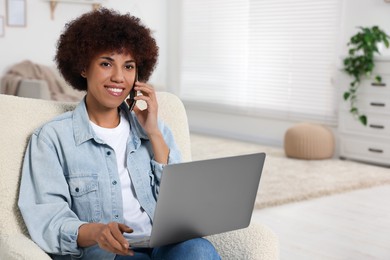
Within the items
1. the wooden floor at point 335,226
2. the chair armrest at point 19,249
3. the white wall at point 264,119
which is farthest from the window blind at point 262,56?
the chair armrest at point 19,249

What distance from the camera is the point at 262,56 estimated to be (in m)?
6.94

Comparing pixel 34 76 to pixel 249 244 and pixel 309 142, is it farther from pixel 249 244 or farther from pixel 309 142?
pixel 249 244

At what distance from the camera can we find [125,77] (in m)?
1.73

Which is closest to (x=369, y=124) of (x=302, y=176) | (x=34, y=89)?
(x=302, y=176)

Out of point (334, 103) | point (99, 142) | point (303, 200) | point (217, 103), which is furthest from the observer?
point (217, 103)

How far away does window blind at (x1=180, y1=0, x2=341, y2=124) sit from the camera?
6316 mm

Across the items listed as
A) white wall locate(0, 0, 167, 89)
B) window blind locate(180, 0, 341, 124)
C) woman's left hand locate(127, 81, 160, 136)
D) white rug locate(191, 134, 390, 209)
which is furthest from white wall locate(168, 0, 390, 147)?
woman's left hand locate(127, 81, 160, 136)

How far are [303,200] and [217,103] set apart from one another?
10.8 ft

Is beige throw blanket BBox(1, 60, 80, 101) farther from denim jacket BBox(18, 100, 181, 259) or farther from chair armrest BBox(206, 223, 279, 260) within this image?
chair armrest BBox(206, 223, 279, 260)

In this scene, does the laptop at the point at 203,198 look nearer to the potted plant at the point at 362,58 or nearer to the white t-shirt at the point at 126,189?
the white t-shirt at the point at 126,189

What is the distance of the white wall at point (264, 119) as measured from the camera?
585 centimetres

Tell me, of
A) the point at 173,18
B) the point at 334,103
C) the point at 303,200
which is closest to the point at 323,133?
the point at 334,103

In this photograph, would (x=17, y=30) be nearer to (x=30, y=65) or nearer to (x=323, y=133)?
(x=30, y=65)

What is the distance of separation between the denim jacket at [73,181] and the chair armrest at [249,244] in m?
0.21
